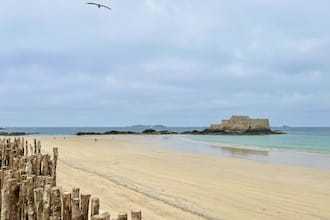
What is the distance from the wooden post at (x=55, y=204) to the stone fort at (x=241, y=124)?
328ft

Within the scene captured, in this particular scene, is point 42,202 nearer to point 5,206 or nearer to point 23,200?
point 23,200

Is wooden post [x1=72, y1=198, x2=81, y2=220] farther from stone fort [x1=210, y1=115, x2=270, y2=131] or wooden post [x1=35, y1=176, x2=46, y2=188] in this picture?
stone fort [x1=210, y1=115, x2=270, y2=131]

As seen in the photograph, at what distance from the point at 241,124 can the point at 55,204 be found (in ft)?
336

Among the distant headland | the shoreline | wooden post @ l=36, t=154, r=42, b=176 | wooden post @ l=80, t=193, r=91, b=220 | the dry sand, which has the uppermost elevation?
the distant headland

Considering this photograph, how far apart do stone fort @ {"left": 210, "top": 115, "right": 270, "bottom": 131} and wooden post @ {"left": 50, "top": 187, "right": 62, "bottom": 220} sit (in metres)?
99.9

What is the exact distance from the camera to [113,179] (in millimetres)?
14242

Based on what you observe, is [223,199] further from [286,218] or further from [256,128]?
[256,128]

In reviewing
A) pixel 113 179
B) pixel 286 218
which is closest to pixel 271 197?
pixel 286 218

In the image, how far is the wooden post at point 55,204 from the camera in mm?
5191

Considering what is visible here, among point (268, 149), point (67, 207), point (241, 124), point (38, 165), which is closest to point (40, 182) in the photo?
point (67, 207)

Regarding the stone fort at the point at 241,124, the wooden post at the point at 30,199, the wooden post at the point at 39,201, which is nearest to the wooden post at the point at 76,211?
the wooden post at the point at 39,201

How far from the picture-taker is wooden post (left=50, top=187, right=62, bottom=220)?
519 centimetres

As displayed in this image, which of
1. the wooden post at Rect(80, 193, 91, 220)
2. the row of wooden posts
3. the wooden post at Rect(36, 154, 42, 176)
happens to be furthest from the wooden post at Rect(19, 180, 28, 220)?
the wooden post at Rect(36, 154, 42, 176)

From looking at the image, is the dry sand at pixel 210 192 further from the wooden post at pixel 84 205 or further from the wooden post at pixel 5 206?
the wooden post at pixel 84 205
